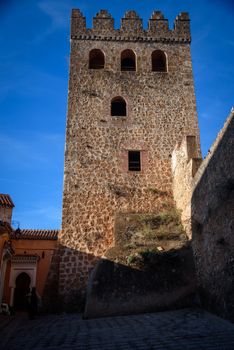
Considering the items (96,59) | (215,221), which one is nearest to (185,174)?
(215,221)

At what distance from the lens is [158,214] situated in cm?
1203

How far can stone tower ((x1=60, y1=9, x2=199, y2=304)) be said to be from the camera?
12.2 meters

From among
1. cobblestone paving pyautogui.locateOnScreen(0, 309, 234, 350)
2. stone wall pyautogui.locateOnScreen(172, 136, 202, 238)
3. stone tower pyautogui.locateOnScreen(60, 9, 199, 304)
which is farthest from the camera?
stone tower pyautogui.locateOnScreen(60, 9, 199, 304)

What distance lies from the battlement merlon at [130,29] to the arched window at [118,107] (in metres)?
3.08

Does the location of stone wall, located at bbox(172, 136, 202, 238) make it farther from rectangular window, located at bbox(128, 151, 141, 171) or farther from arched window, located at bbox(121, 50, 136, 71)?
arched window, located at bbox(121, 50, 136, 71)

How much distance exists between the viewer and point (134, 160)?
44.5ft

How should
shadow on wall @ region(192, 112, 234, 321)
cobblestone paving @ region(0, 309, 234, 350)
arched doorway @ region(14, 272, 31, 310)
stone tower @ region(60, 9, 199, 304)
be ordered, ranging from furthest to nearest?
arched doorway @ region(14, 272, 31, 310) < stone tower @ region(60, 9, 199, 304) < shadow on wall @ region(192, 112, 234, 321) < cobblestone paving @ region(0, 309, 234, 350)

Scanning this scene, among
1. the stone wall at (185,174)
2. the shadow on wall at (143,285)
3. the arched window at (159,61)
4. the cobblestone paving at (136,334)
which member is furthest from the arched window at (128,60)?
the cobblestone paving at (136,334)

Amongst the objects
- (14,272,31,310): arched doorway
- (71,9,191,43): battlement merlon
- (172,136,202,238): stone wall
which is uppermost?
(71,9,191,43): battlement merlon

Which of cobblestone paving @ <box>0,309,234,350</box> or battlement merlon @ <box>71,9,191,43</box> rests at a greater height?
battlement merlon @ <box>71,9,191,43</box>

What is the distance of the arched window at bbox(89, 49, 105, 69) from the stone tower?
0.15ft

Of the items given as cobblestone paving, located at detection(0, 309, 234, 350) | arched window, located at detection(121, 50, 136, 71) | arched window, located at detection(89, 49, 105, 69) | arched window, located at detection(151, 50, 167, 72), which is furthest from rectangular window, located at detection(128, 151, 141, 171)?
cobblestone paving, located at detection(0, 309, 234, 350)

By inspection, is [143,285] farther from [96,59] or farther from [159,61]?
[96,59]

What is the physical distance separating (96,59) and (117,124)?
13.0 feet
